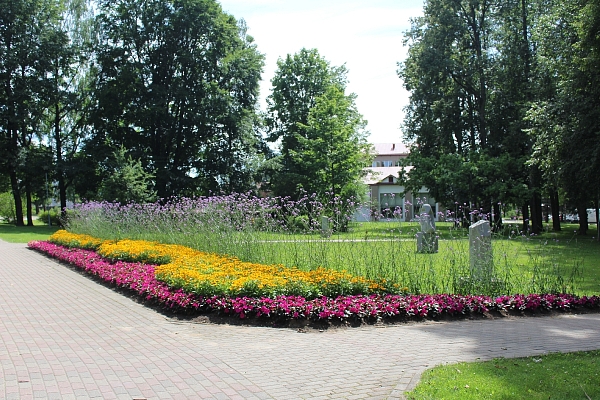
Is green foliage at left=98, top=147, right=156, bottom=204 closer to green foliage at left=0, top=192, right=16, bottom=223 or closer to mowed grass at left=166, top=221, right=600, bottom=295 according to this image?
mowed grass at left=166, top=221, right=600, bottom=295

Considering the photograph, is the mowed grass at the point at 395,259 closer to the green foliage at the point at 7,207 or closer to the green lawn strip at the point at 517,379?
the green lawn strip at the point at 517,379

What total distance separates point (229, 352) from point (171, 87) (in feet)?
124

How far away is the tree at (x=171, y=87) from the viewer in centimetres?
4119

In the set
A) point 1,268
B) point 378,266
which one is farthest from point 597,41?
point 1,268

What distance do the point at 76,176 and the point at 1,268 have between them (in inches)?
1141

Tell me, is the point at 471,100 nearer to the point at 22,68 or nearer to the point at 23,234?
the point at 23,234

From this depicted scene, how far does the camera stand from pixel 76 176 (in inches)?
1692

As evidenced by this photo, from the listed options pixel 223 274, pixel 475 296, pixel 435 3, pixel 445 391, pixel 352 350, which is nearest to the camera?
pixel 445 391

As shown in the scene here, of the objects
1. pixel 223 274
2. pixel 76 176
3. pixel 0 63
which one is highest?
pixel 0 63

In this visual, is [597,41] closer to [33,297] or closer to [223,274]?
[223,274]

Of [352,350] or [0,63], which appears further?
[0,63]

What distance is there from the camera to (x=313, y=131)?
131ft

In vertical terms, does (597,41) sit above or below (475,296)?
above

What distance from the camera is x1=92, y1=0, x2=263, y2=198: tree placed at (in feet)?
135
